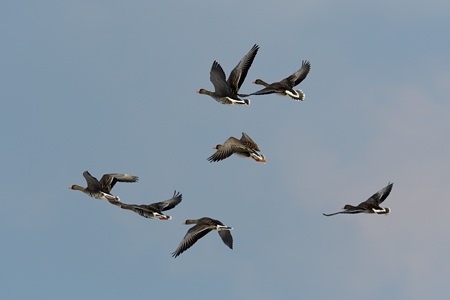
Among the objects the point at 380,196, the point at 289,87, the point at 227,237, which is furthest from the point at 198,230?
the point at 289,87

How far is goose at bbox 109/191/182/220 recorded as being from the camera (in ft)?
145

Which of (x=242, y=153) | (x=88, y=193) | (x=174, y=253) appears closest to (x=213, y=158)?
(x=242, y=153)

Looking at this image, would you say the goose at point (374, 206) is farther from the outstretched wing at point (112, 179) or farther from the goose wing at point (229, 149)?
the outstretched wing at point (112, 179)

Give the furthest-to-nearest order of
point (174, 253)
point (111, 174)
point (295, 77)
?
point (295, 77)
point (111, 174)
point (174, 253)

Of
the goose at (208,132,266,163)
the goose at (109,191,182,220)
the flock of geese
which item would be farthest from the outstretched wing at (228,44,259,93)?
the goose at (109,191,182,220)

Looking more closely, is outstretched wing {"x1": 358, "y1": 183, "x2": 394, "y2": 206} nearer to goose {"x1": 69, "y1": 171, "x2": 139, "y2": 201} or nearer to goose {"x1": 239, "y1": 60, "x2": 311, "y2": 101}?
goose {"x1": 239, "y1": 60, "x2": 311, "y2": 101}

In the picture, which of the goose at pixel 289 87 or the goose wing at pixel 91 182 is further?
the goose at pixel 289 87

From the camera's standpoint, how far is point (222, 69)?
44656mm

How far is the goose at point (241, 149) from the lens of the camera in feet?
142

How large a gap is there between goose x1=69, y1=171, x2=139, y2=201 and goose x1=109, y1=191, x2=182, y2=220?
0.57m

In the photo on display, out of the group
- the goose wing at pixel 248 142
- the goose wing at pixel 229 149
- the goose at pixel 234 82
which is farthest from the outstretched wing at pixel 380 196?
the goose at pixel 234 82

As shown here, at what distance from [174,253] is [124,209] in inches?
185

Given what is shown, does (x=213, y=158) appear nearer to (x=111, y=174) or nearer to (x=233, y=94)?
(x=233, y=94)

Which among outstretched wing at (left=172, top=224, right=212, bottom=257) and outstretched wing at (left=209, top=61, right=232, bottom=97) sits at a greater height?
outstretched wing at (left=209, top=61, right=232, bottom=97)
